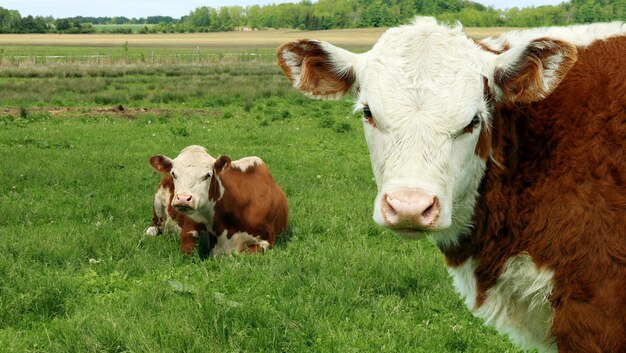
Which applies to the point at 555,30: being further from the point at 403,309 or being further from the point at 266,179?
the point at 266,179

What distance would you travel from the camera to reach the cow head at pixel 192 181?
7.68 m

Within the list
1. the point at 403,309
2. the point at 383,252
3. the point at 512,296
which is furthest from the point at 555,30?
the point at 383,252

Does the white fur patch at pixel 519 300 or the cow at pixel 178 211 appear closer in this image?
the white fur patch at pixel 519 300

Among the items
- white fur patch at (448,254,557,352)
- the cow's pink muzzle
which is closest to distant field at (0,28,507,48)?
white fur patch at (448,254,557,352)

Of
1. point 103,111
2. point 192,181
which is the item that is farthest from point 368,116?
point 103,111

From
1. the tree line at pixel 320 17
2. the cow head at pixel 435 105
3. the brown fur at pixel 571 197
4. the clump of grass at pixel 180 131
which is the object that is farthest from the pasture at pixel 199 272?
the tree line at pixel 320 17

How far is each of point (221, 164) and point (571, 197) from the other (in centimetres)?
559

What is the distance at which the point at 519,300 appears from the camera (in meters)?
3.61

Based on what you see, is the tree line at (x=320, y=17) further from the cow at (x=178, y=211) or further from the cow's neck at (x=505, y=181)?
the cow's neck at (x=505, y=181)

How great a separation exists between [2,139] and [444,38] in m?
13.3

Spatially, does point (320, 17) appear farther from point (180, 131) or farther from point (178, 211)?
point (178, 211)

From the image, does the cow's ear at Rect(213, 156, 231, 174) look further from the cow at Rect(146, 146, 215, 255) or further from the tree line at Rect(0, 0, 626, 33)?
the tree line at Rect(0, 0, 626, 33)

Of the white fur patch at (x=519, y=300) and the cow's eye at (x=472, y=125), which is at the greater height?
the cow's eye at (x=472, y=125)

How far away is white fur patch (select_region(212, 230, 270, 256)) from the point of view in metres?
8.18
